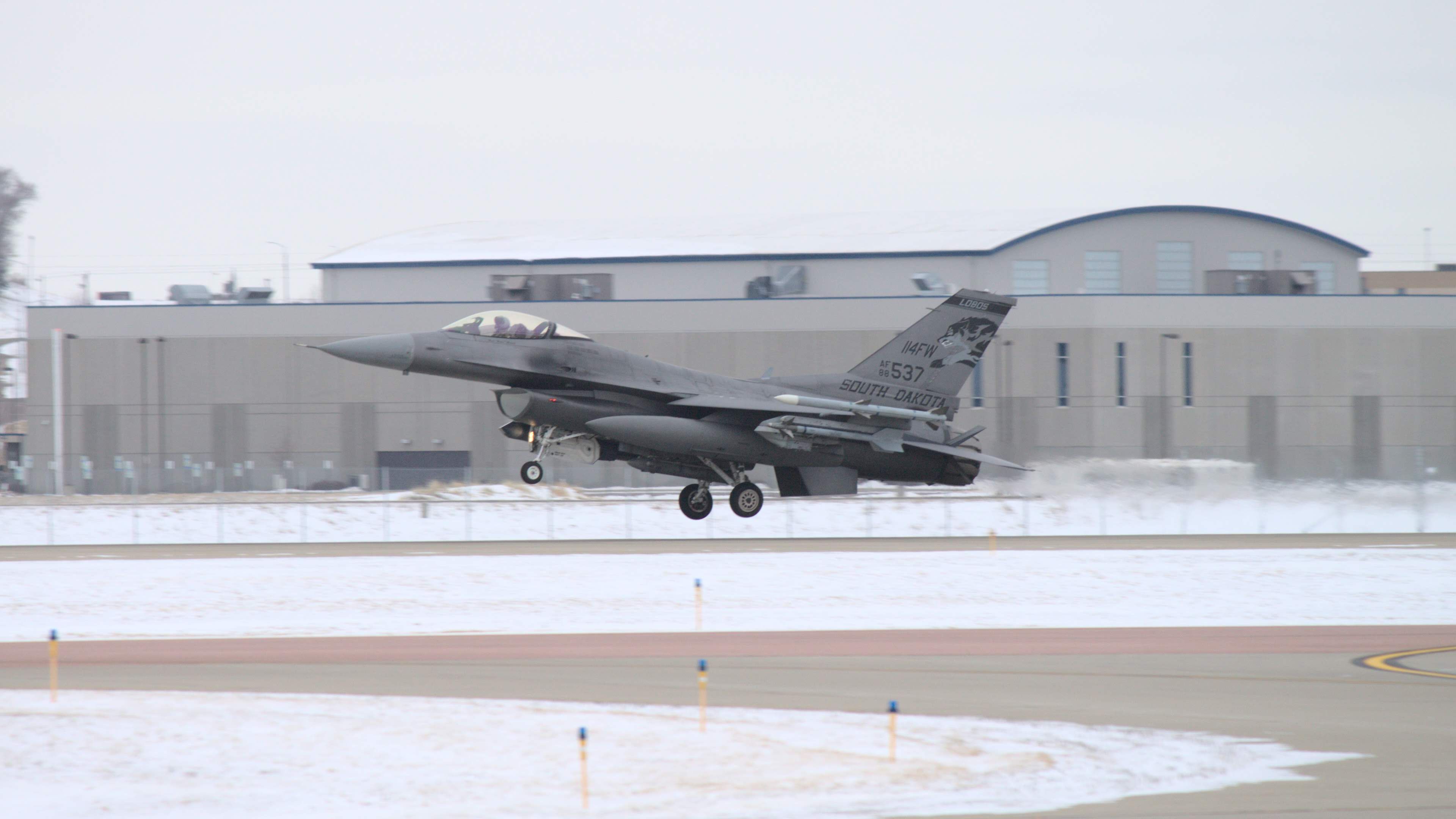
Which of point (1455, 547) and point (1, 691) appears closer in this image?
point (1, 691)

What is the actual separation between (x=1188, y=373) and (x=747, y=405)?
41.7m

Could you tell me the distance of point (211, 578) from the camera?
37562mm

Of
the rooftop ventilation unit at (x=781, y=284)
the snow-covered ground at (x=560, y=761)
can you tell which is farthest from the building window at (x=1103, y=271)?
the snow-covered ground at (x=560, y=761)

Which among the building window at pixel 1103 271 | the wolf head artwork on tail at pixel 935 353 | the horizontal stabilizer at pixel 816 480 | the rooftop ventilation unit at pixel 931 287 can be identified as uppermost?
the building window at pixel 1103 271

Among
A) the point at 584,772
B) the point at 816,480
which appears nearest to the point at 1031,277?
the point at 816,480

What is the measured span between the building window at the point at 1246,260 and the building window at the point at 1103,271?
240 inches

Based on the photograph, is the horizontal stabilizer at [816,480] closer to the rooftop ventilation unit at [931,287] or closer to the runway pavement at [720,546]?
the runway pavement at [720,546]

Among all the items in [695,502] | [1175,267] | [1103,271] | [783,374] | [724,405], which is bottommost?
[695,502]

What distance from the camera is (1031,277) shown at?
70438mm

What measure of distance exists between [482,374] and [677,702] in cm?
934

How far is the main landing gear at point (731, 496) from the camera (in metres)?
31.1

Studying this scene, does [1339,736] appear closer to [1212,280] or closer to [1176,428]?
[1176,428]

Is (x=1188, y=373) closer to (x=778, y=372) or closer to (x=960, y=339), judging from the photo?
(x=778, y=372)

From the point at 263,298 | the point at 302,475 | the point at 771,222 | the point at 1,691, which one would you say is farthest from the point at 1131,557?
the point at 263,298
